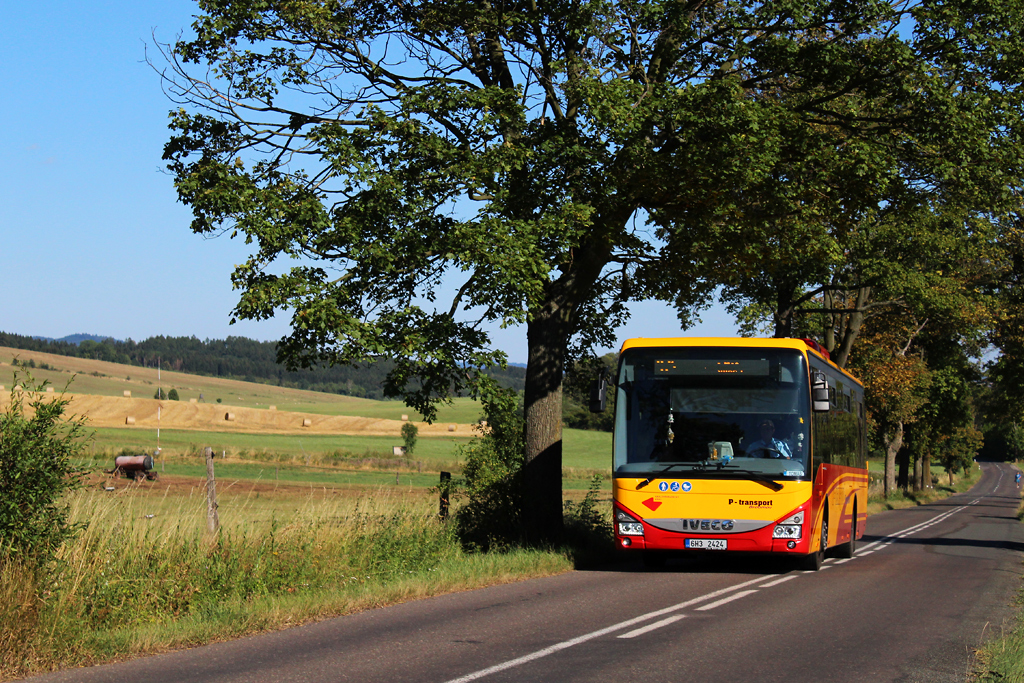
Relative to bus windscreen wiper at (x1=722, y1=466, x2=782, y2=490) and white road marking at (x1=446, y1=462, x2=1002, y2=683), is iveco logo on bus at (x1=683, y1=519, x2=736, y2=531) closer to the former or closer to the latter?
bus windscreen wiper at (x1=722, y1=466, x2=782, y2=490)

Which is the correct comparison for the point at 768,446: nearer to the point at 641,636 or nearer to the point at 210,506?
the point at 641,636

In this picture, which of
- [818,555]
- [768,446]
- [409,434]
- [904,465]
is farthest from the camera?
[409,434]

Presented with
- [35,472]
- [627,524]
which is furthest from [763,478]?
[35,472]

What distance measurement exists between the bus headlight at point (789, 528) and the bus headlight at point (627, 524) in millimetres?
1805

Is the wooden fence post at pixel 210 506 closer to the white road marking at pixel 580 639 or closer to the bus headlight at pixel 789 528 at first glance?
the white road marking at pixel 580 639

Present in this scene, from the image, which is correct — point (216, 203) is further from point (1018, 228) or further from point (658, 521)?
point (1018, 228)

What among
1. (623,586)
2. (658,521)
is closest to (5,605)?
(623,586)

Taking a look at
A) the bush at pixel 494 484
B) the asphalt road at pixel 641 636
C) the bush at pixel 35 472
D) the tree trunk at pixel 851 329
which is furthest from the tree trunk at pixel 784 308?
the bush at pixel 35 472

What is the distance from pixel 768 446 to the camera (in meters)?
13.5

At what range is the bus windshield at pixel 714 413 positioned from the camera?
1341 cm

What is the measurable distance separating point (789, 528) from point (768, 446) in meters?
1.14

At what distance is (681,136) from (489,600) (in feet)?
25.3

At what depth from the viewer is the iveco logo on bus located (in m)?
13.2

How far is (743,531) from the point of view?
13.2 meters
